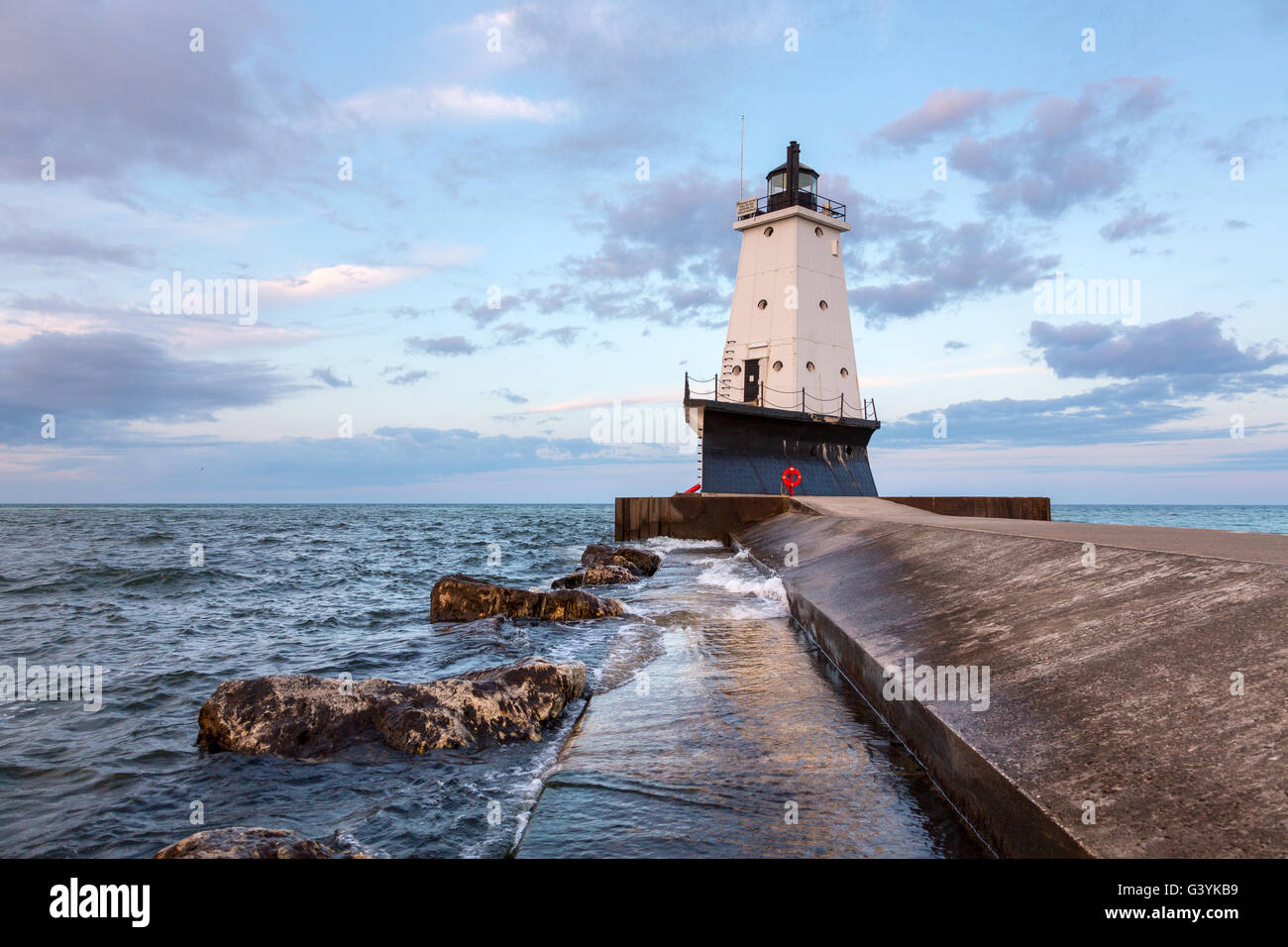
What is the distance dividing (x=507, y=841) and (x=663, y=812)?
2.42 ft

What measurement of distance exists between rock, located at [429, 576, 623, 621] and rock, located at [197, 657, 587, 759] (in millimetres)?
4397

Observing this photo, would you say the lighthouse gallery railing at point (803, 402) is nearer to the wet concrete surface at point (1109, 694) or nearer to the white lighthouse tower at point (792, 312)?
the white lighthouse tower at point (792, 312)

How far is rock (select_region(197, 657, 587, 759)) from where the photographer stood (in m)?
4.93

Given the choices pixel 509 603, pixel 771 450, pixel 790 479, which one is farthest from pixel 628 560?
pixel 771 450

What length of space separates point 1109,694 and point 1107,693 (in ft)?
0.05

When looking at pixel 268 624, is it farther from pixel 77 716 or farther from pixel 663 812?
pixel 663 812

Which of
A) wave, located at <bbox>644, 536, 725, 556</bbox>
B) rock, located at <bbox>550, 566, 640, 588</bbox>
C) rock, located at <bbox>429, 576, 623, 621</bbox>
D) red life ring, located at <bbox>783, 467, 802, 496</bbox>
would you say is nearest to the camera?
rock, located at <bbox>429, 576, 623, 621</bbox>

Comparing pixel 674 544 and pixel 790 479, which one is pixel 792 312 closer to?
pixel 790 479

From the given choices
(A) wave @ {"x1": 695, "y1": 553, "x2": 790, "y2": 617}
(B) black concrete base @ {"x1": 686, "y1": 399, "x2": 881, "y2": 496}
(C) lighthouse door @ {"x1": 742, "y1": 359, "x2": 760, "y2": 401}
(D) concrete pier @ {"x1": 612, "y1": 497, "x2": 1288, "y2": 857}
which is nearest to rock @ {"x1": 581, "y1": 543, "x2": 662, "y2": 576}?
(A) wave @ {"x1": 695, "y1": 553, "x2": 790, "y2": 617}

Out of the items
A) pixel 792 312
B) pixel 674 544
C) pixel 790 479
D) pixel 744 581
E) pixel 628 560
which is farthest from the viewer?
pixel 792 312

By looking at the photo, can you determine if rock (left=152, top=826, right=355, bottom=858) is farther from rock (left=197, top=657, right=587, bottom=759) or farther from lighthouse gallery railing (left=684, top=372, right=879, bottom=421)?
lighthouse gallery railing (left=684, top=372, right=879, bottom=421)

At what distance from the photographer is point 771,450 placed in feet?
81.5

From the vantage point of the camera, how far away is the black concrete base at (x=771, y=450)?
23.8m
